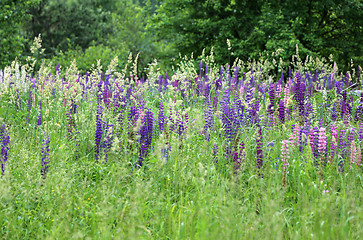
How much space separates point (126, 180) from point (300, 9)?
15.4 m

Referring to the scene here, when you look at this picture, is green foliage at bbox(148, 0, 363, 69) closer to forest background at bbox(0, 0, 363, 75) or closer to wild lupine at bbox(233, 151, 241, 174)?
forest background at bbox(0, 0, 363, 75)

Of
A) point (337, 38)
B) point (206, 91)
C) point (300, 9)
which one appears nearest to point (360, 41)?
point (337, 38)

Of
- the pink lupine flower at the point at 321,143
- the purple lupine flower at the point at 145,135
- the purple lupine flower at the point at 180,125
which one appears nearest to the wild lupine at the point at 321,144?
the pink lupine flower at the point at 321,143

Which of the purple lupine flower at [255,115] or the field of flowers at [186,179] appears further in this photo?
the purple lupine flower at [255,115]

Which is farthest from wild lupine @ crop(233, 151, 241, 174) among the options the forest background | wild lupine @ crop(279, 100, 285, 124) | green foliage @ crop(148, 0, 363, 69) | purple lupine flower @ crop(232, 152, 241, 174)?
green foliage @ crop(148, 0, 363, 69)

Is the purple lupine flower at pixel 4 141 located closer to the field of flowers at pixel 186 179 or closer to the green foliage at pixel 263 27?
the field of flowers at pixel 186 179

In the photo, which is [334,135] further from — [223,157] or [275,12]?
[275,12]

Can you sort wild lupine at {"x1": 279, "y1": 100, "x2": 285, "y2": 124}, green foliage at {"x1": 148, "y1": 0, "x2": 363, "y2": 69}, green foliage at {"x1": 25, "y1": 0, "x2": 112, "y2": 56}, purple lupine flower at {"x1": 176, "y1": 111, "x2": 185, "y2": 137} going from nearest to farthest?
purple lupine flower at {"x1": 176, "y1": 111, "x2": 185, "y2": 137} → wild lupine at {"x1": 279, "y1": 100, "x2": 285, "y2": 124} → green foliage at {"x1": 148, "y1": 0, "x2": 363, "y2": 69} → green foliage at {"x1": 25, "y1": 0, "x2": 112, "y2": 56}

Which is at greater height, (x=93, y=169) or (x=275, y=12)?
(x=275, y=12)

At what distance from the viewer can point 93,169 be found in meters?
3.70

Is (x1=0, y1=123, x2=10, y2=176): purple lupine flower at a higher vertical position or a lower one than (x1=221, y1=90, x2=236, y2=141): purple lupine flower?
higher

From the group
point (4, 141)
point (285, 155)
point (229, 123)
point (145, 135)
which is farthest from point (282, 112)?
point (4, 141)

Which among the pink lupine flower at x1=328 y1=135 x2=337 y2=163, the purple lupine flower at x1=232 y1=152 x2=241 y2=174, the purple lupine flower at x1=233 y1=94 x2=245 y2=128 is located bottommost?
the purple lupine flower at x1=232 y1=152 x2=241 y2=174

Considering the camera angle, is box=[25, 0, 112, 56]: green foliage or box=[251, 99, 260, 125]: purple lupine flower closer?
box=[251, 99, 260, 125]: purple lupine flower
